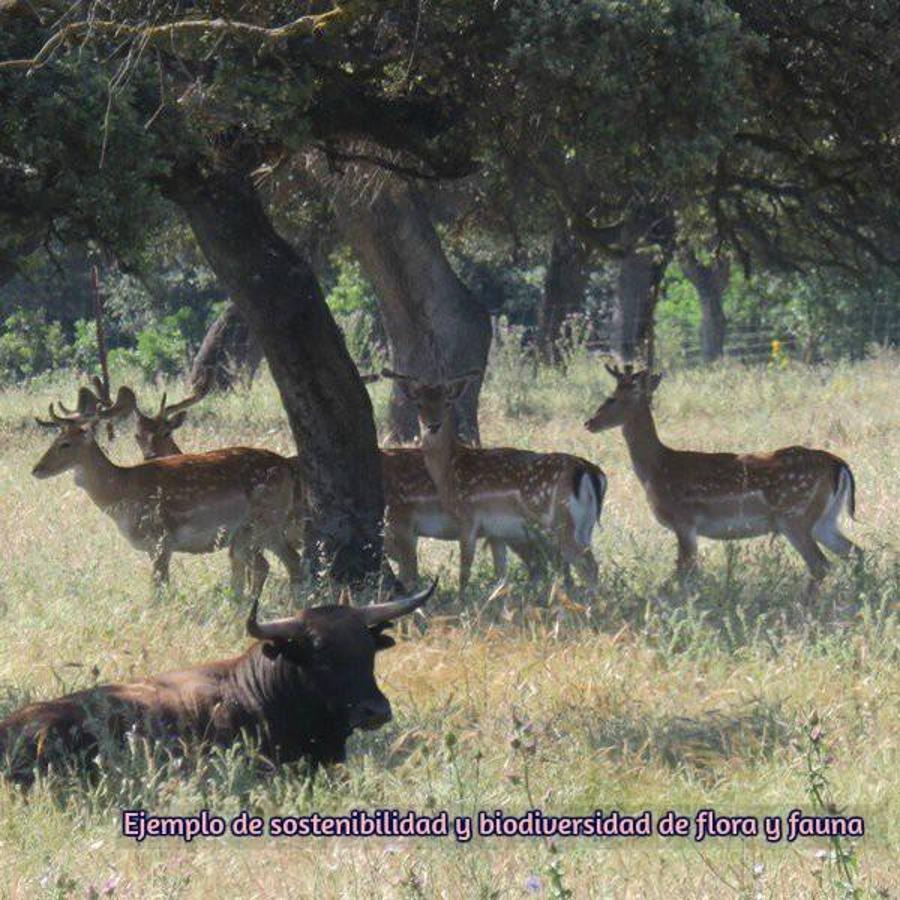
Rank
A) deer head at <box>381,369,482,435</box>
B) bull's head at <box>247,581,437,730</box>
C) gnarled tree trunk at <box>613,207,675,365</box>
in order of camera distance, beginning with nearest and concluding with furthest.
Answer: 1. bull's head at <box>247,581,437,730</box>
2. deer head at <box>381,369,482,435</box>
3. gnarled tree trunk at <box>613,207,675,365</box>

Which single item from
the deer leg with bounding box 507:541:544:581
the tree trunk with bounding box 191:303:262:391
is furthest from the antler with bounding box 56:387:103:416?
the tree trunk with bounding box 191:303:262:391

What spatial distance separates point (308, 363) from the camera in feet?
39.8

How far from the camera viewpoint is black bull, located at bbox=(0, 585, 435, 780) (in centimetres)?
779

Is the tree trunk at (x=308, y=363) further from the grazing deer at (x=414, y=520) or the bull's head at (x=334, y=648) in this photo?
the bull's head at (x=334, y=648)

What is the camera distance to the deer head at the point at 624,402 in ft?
46.9

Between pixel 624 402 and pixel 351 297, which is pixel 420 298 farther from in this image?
pixel 351 297

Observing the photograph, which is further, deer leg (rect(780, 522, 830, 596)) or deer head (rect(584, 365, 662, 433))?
deer head (rect(584, 365, 662, 433))

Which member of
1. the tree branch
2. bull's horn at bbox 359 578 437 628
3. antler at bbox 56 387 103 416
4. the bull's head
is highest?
the tree branch

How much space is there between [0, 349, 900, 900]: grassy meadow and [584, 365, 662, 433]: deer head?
0.78m

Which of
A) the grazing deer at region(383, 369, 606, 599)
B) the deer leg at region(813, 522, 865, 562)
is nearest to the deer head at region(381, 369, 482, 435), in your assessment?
the grazing deer at region(383, 369, 606, 599)

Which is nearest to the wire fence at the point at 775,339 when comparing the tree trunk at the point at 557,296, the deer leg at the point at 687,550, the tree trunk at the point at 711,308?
the tree trunk at the point at 711,308

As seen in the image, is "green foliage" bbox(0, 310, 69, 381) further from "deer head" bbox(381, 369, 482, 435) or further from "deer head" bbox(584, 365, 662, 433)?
"deer head" bbox(381, 369, 482, 435)

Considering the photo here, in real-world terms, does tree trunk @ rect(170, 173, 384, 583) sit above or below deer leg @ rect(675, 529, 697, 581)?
above

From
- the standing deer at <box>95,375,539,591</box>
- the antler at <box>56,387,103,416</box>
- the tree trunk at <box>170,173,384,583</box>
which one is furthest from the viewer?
the antler at <box>56,387,103,416</box>
